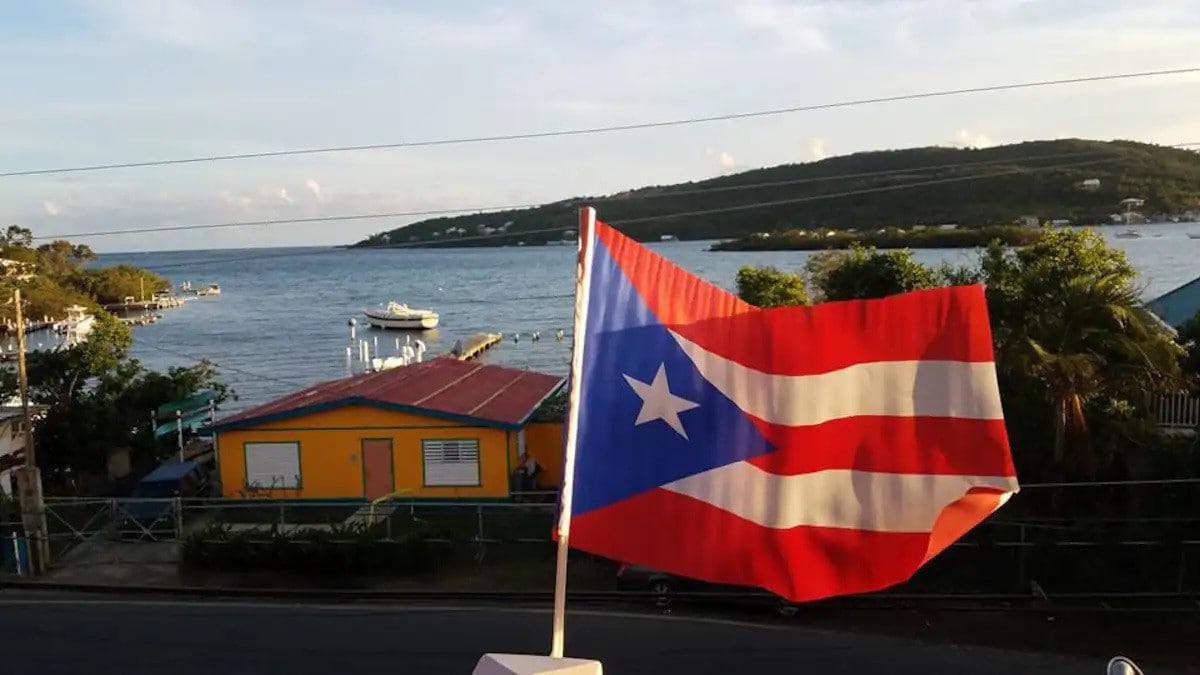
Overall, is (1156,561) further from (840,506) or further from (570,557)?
(840,506)

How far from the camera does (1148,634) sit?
1436 cm

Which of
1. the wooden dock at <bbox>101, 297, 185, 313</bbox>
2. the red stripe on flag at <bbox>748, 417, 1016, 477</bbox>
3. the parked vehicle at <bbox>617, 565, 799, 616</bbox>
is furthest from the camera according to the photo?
the wooden dock at <bbox>101, 297, 185, 313</bbox>

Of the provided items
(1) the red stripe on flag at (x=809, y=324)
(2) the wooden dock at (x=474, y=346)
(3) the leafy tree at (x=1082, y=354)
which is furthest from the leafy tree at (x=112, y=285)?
(1) the red stripe on flag at (x=809, y=324)

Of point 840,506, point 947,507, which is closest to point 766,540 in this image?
point 840,506

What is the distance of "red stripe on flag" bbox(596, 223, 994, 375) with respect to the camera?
546 cm

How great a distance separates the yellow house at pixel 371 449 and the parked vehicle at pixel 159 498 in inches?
45.5

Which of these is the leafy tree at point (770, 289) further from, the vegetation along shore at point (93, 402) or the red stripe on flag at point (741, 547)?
the red stripe on flag at point (741, 547)

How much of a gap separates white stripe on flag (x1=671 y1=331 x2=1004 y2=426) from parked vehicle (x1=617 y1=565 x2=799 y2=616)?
10303mm

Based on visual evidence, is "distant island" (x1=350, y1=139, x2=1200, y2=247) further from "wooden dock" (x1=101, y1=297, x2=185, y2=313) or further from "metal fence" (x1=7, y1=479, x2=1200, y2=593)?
"wooden dock" (x1=101, y1=297, x2=185, y2=313)

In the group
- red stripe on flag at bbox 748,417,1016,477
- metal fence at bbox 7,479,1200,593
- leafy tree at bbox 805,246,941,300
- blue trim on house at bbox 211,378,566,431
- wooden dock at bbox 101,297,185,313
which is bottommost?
metal fence at bbox 7,479,1200,593

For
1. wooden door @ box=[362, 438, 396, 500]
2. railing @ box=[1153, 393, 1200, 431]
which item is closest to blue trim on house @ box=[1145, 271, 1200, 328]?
railing @ box=[1153, 393, 1200, 431]

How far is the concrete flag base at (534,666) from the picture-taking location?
14.8 ft

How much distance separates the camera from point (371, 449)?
22641 millimetres

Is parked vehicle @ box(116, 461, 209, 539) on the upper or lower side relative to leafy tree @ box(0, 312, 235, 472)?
lower
